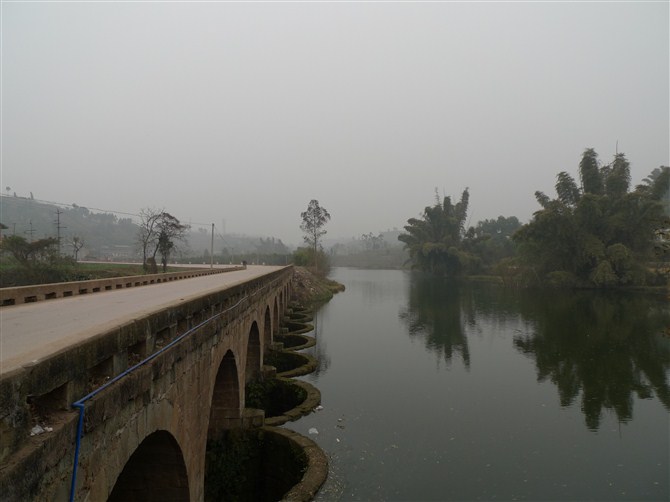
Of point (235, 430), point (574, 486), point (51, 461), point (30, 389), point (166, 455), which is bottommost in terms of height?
point (574, 486)

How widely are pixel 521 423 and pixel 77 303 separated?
38.3ft

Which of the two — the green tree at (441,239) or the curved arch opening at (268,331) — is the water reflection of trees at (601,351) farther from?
the green tree at (441,239)

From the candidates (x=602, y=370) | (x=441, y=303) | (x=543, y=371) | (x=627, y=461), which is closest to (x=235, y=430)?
(x=627, y=461)

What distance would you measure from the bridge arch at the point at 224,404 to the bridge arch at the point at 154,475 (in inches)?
154

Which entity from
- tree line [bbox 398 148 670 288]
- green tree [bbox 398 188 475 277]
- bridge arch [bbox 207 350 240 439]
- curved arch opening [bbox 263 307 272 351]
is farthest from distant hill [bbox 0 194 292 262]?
bridge arch [bbox 207 350 240 439]

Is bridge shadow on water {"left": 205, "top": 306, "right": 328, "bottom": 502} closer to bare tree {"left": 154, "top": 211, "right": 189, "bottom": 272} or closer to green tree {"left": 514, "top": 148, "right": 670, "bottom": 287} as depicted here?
bare tree {"left": 154, "top": 211, "right": 189, "bottom": 272}

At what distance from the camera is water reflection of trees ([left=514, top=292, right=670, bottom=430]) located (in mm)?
15297

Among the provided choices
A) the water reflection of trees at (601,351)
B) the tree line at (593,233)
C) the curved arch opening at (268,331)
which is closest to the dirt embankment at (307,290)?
the water reflection of trees at (601,351)

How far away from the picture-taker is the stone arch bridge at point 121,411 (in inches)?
102

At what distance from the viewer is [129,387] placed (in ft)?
13.0

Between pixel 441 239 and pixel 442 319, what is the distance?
45.1 m

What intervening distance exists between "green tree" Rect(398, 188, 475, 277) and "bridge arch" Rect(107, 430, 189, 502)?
217ft

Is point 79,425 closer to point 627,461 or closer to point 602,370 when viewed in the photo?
point 627,461

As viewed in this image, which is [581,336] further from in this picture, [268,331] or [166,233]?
[166,233]
